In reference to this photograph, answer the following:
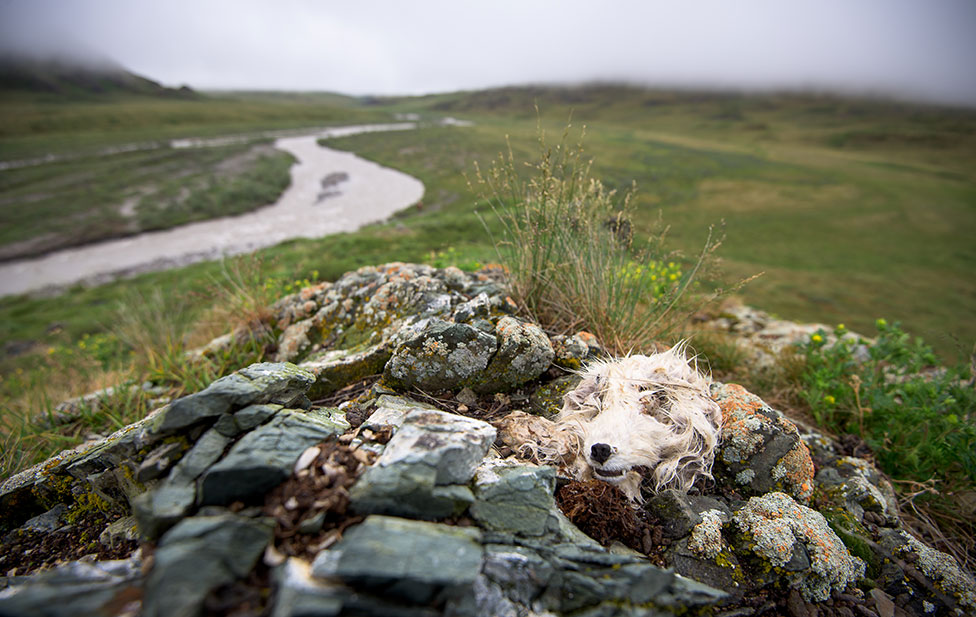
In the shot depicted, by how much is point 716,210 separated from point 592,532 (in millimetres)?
24393

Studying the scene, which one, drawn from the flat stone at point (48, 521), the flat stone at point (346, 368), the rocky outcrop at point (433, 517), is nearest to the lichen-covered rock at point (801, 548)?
the rocky outcrop at point (433, 517)

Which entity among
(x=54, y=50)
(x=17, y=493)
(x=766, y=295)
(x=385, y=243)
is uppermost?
(x=54, y=50)

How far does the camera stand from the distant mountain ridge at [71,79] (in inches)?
3725

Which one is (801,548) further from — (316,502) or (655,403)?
(316,502)

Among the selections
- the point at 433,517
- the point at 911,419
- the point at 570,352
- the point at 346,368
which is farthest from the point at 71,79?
the point at 911,419

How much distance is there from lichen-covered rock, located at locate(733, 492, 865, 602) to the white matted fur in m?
0.35

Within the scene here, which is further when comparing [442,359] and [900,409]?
[900,409]

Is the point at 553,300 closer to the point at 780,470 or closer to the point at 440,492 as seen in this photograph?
the point at 780,470

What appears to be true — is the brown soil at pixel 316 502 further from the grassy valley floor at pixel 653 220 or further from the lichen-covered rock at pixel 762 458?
the grassy valley floor at pixel 653 220

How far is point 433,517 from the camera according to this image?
1.72 m

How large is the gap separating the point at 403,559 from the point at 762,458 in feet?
7.62

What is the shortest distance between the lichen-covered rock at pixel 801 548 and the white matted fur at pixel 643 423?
1.15ft

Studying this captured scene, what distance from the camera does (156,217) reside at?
22.0 metres

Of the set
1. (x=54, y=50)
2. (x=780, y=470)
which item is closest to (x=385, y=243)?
(x=780, y=470)
